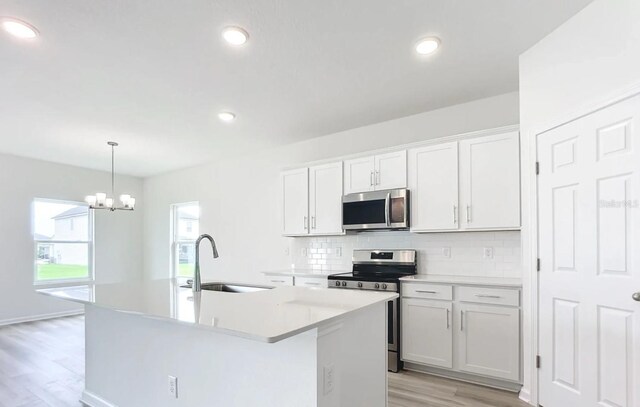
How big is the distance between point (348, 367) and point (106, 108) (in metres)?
3.49

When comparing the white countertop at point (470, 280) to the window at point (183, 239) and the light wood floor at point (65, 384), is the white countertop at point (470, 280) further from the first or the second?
the window at point (183, 239)

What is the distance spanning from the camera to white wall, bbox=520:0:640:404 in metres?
2.02

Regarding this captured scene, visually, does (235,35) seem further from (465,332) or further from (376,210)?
(465,332)

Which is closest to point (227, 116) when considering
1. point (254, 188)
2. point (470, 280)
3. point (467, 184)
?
point (254, 188)

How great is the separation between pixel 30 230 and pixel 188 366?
17.9ft

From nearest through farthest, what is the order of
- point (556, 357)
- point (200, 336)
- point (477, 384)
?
point (200, 336)
point (556, 357)
point (477, 384)

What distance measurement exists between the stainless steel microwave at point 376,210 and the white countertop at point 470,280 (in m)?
0.55

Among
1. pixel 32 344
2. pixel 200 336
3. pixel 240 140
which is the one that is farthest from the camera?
pixel 240 140

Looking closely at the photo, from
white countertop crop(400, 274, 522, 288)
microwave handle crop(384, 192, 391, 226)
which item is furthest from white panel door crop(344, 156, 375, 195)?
white countertop crop(400, 274, 522, 288)

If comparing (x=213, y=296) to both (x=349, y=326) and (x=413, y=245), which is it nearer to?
(x=349, y=326)

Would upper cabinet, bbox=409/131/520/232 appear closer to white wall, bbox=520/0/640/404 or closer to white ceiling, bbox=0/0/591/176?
white wall, bbox=520/0/640/404

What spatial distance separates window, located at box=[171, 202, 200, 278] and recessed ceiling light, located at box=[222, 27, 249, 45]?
4.66m

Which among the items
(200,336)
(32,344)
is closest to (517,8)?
(200,336)

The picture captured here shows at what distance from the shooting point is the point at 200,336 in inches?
79.8
